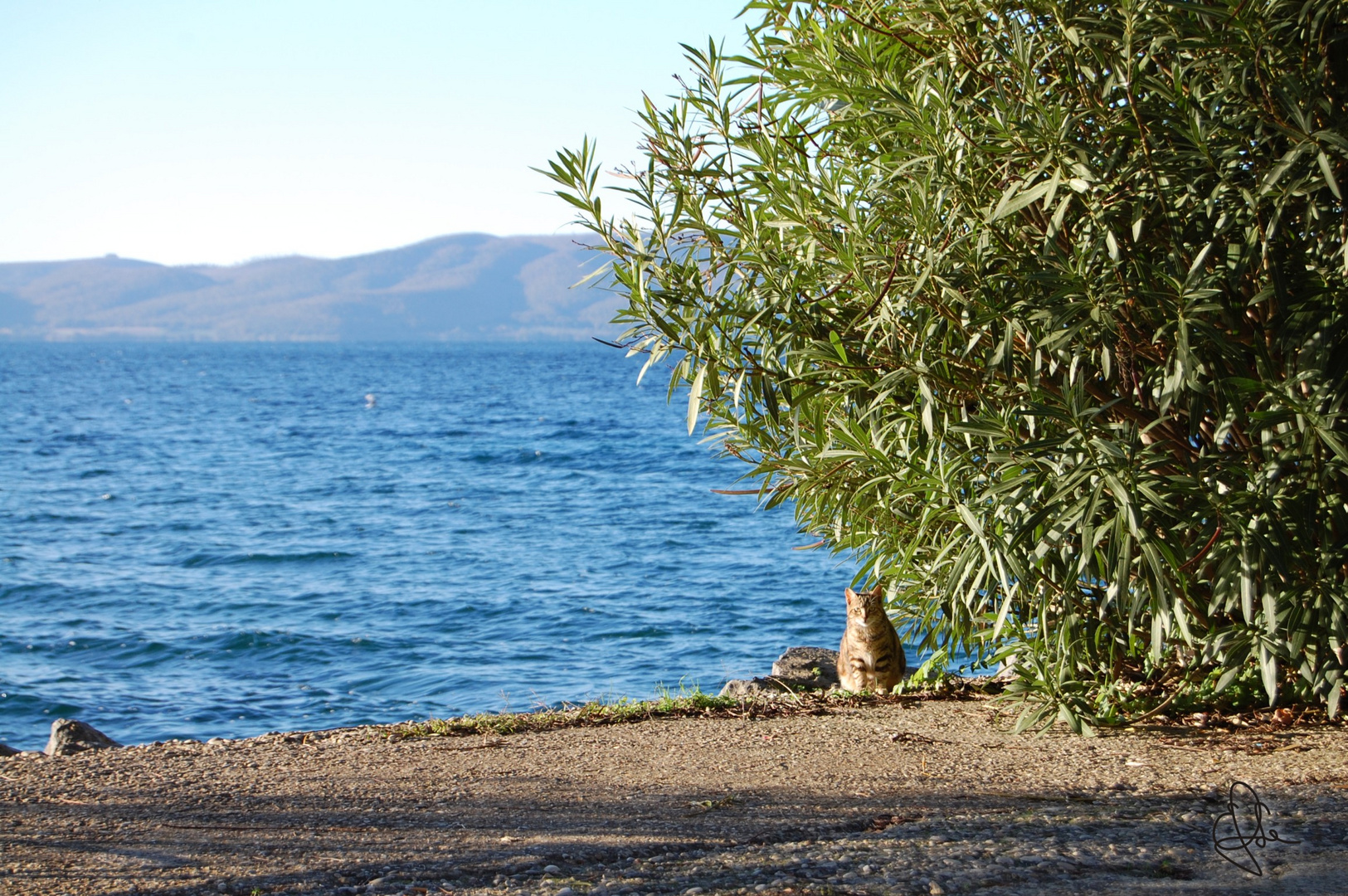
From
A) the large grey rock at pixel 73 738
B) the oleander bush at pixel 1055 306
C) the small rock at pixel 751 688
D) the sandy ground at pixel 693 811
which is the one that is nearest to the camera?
the sandy ground at pixel 693 811

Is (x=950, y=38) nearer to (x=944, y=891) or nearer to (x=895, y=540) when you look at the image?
(x=895, y=540)

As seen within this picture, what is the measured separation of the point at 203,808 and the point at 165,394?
74.0m

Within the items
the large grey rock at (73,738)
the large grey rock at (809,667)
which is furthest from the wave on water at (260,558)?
the large grey rock at (809,667)

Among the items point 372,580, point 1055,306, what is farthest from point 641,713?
point 372,580

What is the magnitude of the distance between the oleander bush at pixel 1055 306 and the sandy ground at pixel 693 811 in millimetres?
680

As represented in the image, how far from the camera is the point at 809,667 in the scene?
8680mm

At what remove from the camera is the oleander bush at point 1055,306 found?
457 cm

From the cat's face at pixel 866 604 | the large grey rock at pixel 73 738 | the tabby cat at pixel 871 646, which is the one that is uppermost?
the cat's face at pixel 866 604

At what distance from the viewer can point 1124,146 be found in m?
4.82

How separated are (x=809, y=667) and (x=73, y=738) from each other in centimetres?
558

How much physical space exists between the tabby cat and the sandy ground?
62 cm

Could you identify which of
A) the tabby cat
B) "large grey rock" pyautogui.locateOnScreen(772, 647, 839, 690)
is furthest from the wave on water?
the tabby cat

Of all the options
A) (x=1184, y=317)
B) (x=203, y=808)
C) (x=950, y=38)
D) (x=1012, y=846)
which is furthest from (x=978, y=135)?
(x=203, y=808)

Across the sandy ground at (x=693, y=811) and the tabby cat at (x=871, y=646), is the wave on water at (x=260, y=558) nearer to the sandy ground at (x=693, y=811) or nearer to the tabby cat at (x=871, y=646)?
the sandy ground at (x=693, y=811)
